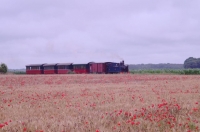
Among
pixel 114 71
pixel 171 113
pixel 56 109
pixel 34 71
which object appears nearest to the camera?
pixel 171 113

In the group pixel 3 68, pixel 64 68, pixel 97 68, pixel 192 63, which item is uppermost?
pixel 192 63

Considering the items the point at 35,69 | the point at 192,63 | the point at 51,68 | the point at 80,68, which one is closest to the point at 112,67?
the point at 80,68

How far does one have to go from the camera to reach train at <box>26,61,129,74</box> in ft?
214

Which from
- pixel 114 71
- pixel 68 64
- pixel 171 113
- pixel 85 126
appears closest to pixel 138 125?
pixel 85 126

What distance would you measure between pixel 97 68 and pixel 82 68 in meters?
5.04

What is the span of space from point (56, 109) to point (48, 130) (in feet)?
11.8

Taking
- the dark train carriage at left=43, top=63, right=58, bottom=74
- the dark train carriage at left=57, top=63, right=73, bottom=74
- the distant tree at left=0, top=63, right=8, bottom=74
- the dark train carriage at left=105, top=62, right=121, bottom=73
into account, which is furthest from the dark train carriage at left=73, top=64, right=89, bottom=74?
the distant tree at left=0, top=63, right=8, bottom=74

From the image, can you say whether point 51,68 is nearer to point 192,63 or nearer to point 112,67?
point 112,67

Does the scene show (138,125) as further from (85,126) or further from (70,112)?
(70,112)

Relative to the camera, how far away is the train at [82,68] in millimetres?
65250

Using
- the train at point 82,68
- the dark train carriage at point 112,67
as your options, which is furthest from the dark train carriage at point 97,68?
the dark train carriage at point 112,67

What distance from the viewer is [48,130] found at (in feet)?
21.4

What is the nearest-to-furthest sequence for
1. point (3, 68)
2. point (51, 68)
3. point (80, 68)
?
point (80, 68)
point (51, 68)
point (3, 68)

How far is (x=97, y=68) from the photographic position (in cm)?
6644
